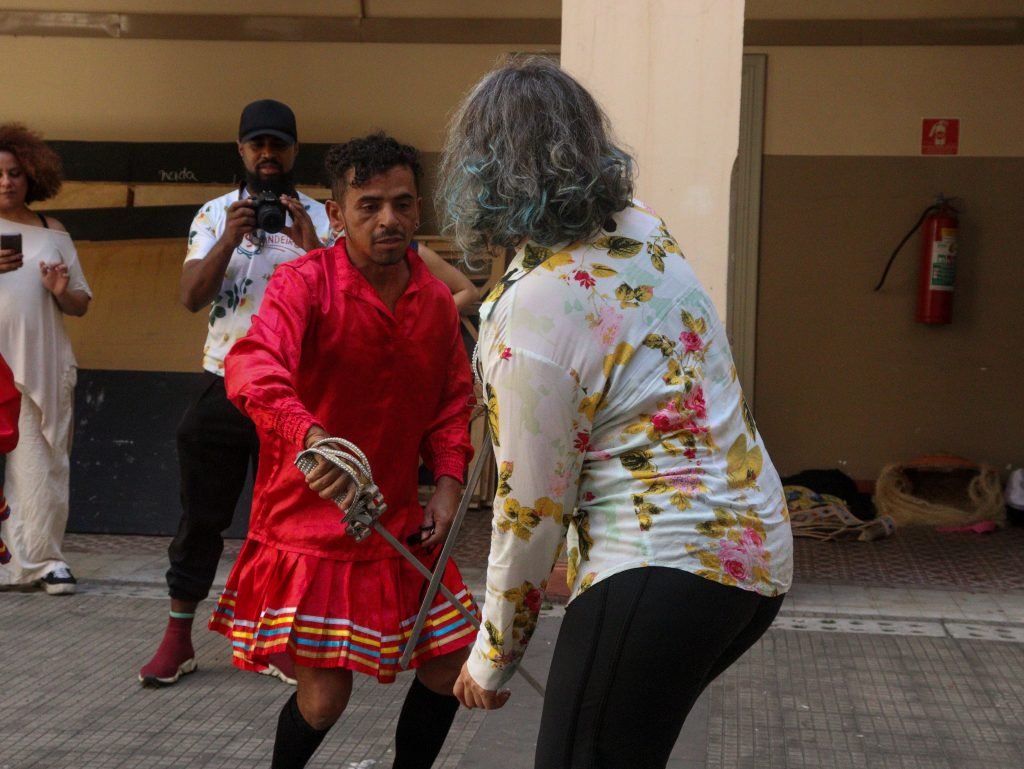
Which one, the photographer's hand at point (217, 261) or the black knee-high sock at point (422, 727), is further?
the photographer's hand at point (217, 261)

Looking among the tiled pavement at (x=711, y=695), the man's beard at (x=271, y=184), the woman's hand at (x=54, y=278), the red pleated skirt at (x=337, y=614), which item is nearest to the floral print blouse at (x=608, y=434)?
the red pleated skirt at (x=337, y=614)

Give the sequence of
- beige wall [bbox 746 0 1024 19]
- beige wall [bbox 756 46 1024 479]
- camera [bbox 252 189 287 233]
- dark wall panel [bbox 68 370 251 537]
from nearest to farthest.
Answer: camera [bbox 252 189 287 233]
dark wall panel [bbox 68 370 251 537]
beige wall [bbox 746 0 1024 19]
beige wall [bbox 756 46 1024 479]

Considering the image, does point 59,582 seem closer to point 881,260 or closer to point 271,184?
point 271,184

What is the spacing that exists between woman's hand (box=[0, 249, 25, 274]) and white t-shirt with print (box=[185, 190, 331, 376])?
4.72ft

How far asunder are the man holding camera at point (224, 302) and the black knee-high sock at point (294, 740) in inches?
64.4

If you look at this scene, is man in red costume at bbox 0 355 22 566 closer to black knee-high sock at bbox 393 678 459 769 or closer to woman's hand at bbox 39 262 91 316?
woman's hand at bbox 39 262 91 316

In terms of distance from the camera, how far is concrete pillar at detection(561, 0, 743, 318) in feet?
19.2

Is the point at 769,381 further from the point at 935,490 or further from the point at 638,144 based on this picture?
the point at 638,144

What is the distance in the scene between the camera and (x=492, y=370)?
239cm

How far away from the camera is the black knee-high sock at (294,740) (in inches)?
135

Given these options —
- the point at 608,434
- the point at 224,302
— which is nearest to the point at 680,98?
the point at 224,302

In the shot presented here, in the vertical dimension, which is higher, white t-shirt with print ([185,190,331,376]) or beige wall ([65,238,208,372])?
white t-shirt with print ([185,190,331,376])

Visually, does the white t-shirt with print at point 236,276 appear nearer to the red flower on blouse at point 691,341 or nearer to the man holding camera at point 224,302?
the man holding camera at point 224,302

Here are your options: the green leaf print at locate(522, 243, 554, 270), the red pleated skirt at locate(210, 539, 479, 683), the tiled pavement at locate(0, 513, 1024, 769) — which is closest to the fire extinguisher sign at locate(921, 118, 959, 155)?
the tiled pavement at locate(0, 513, 1024, 769)
